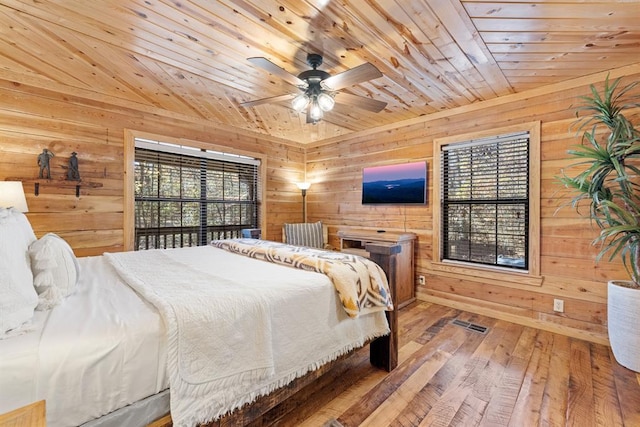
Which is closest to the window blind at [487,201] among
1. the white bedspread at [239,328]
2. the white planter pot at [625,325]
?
the white planter pot at [625,325]

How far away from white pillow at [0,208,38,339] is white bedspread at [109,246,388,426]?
0.40 m

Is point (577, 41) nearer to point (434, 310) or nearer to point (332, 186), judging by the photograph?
point (434, 310)

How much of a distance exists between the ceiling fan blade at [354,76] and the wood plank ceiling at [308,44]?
0.91 ft

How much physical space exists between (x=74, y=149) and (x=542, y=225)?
493 cm

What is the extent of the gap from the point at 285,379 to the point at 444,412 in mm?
1017

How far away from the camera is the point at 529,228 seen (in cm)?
300

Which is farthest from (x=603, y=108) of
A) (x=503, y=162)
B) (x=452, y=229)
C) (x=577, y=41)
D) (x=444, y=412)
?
(x=444, y=412)

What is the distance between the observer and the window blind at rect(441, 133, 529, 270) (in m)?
3.11

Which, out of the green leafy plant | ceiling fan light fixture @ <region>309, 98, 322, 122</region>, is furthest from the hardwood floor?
ceiling fan light fixture @ <region>309, 98, 322, 122</region>

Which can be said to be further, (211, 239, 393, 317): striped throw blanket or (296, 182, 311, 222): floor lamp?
(296, 182, 311, 222): floor lamp

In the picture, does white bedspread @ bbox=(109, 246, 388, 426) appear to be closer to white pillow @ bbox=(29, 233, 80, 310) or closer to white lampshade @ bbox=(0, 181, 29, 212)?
white pillow @ bbox=(29, 233, 80, 310)

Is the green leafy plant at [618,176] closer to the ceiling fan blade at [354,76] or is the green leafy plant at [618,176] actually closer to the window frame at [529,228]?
the window frame at [529,228]

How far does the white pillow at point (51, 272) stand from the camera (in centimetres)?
127

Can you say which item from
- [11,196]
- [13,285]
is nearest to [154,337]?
[13,285]
